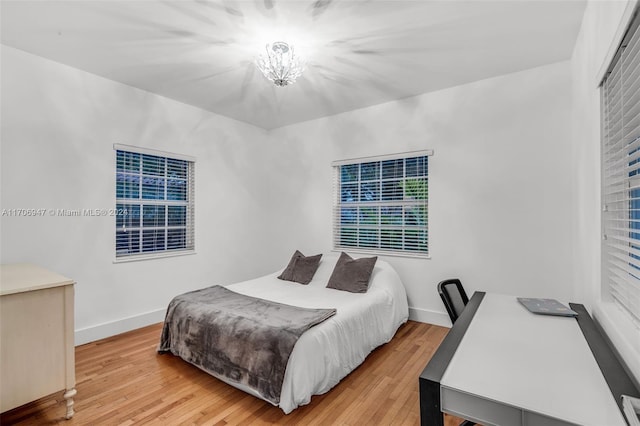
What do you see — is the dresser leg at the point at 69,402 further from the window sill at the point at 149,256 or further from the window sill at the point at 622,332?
the window sill at the point at 622,332

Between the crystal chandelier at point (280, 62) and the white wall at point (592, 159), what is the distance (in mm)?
2008

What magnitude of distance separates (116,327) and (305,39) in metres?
3.57

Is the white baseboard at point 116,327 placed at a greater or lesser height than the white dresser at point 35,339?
lesser

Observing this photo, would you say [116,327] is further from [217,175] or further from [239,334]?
[217,175]

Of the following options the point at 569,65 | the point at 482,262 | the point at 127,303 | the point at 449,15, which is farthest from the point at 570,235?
the point at 127,303

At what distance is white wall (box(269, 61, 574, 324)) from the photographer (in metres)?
2.98

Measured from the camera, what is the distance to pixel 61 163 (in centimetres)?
300

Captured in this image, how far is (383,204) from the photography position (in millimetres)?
4094

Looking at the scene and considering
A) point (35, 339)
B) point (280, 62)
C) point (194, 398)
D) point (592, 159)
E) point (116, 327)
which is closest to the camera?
point (35, 339)

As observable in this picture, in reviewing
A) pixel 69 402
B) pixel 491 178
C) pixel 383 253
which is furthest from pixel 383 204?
pixel 69 402

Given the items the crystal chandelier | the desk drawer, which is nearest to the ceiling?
the crystal chandelier

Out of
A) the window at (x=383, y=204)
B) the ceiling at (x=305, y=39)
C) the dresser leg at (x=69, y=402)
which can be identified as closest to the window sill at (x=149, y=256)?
the dresser leg at (x=69, y=402)

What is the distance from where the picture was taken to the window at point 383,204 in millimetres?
3816

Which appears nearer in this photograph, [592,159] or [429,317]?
[592,159]
